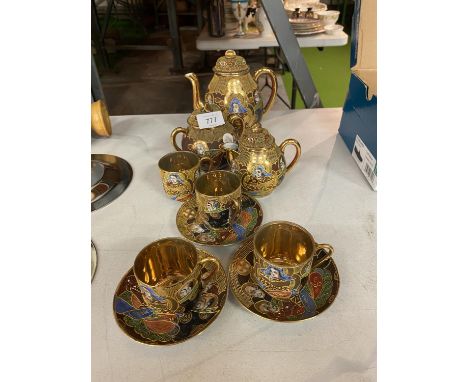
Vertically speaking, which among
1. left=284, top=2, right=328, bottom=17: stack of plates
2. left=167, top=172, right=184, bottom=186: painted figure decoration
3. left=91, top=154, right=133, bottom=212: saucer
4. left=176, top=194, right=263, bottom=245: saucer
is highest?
left=284, top=2, right=328, bottom=17: stack of plates

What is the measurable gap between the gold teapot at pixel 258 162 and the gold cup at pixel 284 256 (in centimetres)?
15

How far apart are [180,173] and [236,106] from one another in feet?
0.71

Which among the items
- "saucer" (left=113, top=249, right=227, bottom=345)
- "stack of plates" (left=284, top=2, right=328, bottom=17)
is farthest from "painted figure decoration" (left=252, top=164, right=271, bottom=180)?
"stack of plates" (left=284, top=2, right=328, bottom=17)

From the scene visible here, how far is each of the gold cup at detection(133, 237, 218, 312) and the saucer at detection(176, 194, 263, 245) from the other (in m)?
0.07

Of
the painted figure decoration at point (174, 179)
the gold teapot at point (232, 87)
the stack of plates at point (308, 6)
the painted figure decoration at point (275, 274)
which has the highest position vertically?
the stack of plates at point (308, 6)

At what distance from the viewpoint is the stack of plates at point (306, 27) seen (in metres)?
1.57

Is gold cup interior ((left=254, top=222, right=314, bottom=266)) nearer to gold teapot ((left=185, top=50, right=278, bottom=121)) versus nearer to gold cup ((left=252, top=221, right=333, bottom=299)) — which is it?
gold cup ((left=252, top=221, right=333, bottom=299))

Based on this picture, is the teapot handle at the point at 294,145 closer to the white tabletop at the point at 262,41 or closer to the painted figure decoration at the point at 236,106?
A: the painted figure decoration at the point at 236,106

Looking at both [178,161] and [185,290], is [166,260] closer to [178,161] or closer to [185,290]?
[185,290]

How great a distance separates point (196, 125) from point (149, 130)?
30cm

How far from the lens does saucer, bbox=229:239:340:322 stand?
1.55 ft

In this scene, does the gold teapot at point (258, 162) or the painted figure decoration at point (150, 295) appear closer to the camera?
the painted figure decoration at point (150, 295)

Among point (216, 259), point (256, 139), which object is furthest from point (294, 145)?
point (216, 259)

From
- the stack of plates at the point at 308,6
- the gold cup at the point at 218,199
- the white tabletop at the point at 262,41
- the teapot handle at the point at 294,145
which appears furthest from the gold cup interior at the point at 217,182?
the stack of plates at the point at 308,6
